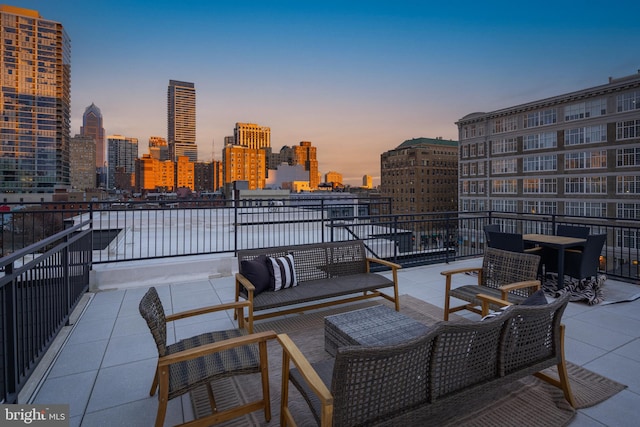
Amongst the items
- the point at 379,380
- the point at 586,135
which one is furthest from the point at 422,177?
the point at 379,380

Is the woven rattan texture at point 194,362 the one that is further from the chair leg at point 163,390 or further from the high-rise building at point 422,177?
the high-rise building at point 422,177

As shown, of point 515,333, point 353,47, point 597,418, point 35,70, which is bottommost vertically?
point 597,418

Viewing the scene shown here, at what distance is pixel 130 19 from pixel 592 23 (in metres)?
33.5

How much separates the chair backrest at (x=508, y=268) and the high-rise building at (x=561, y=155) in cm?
3746

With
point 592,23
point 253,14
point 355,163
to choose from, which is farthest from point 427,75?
point 355,163

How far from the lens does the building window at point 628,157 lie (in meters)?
32.5

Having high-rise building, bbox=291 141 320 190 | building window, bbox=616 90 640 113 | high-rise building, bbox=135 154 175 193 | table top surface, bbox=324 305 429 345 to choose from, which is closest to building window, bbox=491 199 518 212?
building window, bbox=616 90 640 113

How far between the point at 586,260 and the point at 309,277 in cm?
404

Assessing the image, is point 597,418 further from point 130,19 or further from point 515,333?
point 130,19

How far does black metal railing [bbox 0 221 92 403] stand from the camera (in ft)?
7.11

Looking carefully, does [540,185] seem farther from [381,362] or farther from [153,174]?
[153,174]

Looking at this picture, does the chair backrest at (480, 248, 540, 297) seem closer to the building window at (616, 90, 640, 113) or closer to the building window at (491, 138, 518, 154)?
the building window at (616, 90, 640, 113)

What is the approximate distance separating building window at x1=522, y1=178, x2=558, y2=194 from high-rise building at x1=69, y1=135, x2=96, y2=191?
134 m

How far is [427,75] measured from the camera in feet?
65.3
